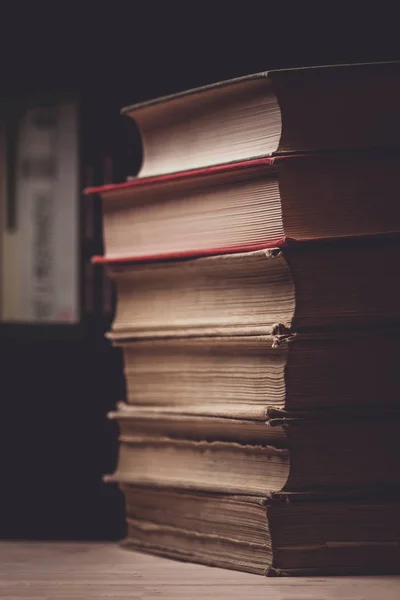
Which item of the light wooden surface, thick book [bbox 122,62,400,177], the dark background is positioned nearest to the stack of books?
thick book [bbox 122,62,400,177]

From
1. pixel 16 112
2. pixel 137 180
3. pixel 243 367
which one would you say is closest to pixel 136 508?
pixel 243 367

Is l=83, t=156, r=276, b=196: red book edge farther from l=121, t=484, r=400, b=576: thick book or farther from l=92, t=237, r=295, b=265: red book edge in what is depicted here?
l=121, t=484, r=400, b=576: thick book

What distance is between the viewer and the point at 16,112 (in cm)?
388

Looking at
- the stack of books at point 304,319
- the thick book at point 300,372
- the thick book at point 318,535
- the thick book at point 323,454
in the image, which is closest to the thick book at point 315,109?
the stack of books at point 304,319

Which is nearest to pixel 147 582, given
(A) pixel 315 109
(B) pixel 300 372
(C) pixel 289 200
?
(B) pixel 300 372

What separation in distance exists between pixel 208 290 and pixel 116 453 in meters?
0.77

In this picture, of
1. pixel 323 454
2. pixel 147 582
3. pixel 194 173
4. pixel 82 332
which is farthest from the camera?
pixel 82 332

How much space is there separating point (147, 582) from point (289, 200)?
95cm

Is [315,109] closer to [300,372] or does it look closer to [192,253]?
[192,253]

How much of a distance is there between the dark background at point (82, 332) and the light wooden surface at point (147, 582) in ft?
1.40

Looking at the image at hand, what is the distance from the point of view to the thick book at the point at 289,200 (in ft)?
9.70

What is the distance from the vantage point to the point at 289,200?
116 inches

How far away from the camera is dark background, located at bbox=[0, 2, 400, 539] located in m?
3.70

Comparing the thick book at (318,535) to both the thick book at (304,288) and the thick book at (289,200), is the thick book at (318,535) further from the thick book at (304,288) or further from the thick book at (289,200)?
the thick book at (289,200)
